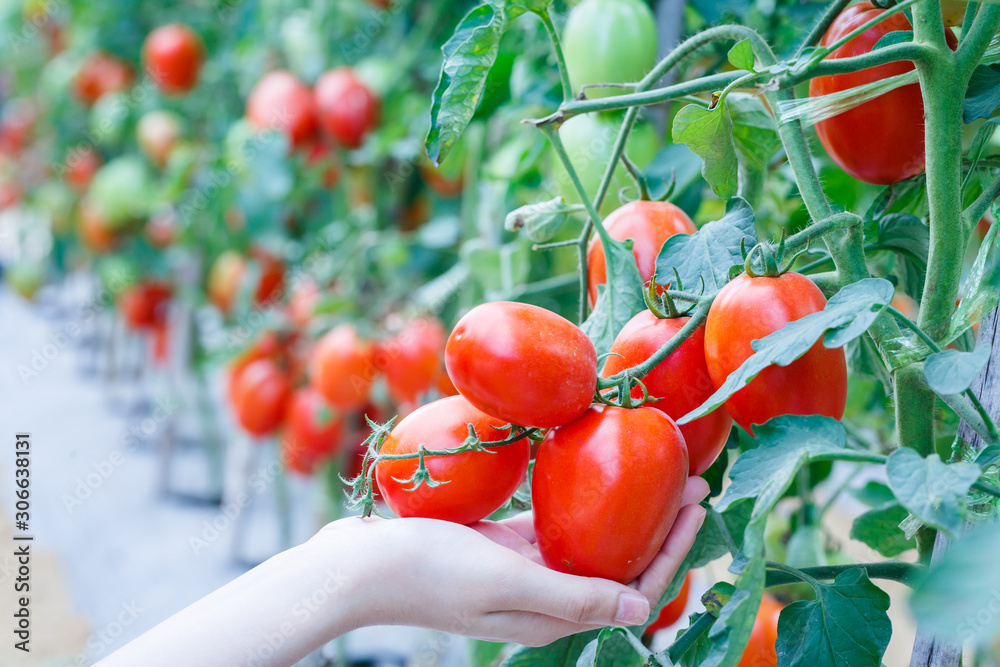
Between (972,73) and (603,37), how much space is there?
0.31 metres

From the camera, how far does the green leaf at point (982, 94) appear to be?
369 millimetres

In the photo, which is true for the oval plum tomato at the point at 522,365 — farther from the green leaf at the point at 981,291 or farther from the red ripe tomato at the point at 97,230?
the red ripe tomato at the point at 97,230

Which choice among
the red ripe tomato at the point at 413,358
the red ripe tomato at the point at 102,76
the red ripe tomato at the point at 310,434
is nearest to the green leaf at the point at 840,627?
the red ripe tomato at the point at 413,358

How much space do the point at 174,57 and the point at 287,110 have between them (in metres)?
0.52

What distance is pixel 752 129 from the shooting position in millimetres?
471

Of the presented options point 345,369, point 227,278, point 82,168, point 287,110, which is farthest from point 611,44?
point 82,168

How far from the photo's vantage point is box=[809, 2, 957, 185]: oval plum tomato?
40 cm

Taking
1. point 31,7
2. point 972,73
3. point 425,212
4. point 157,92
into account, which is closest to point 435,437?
point 972,73

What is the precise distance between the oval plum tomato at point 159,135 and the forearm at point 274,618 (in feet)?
4.83

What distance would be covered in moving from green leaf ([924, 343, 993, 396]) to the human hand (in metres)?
0.14

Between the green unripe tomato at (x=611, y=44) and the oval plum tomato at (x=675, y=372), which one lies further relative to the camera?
the green unripe tomato at (x=611, y=44)

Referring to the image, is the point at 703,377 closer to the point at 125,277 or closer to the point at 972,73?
the point at 972,73

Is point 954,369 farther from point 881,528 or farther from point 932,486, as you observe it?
point 881,528

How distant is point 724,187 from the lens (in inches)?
16.8
